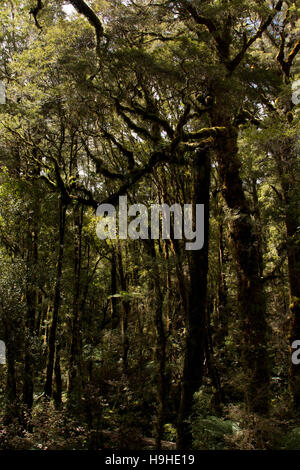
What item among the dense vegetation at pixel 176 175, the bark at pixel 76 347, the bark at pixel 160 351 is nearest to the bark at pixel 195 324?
the dense vegetation at pixel 176 175

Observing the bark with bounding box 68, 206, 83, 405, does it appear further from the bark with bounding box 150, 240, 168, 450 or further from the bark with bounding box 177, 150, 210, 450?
the bark with bounding box 177, 150, 210, 450

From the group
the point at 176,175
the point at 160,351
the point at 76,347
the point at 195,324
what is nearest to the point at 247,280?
the point at 195,324

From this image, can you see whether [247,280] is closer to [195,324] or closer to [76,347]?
[195,324]

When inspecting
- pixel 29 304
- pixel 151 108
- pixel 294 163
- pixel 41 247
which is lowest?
pixel 29 304

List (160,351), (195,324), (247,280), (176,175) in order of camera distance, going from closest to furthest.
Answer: (247,280) → (195,324) → (160,351) → (176,175)

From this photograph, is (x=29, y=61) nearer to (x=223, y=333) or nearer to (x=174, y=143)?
(x=174, y=143)

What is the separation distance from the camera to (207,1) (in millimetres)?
6758

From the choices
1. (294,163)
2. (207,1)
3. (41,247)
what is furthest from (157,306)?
(207,1)

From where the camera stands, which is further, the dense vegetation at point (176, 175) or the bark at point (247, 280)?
the dense vegetation at point (176, 175)

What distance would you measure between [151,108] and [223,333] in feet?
27.2

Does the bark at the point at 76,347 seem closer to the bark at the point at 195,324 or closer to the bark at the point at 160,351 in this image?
the bark at the point at 160,351

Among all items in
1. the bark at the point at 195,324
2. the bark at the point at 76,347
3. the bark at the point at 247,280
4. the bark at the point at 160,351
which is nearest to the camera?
the bark at the point at 247,280

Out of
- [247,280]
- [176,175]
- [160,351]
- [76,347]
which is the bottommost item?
[76,347]
